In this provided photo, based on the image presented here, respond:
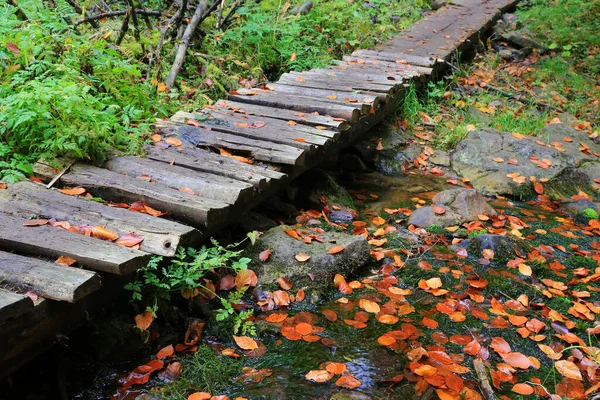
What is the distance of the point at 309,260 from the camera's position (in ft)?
11.3

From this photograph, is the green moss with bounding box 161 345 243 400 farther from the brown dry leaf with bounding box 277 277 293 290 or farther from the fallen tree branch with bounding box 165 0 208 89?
the fallen tree branch with bounding box 165 0 208 89

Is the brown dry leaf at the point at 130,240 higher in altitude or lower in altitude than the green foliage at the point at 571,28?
lower

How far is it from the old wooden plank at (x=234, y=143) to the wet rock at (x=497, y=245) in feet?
4.93

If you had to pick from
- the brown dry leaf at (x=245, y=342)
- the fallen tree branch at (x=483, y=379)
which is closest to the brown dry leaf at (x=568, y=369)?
the fallen tree branch at (x=483, y=379)

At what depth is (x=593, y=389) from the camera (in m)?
2.53

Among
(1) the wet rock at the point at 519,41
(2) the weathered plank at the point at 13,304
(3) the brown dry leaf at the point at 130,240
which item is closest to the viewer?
(2) the weathered plank at the point at 13,304

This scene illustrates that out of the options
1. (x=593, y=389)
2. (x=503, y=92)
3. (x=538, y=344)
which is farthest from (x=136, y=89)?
(x=503, y=92)

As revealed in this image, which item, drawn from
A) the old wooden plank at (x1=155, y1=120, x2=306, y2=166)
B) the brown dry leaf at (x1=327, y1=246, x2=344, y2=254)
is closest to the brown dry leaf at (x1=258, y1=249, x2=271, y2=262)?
the brown dry leaf at (x1=327, y1=246, x2=344, y2=254)

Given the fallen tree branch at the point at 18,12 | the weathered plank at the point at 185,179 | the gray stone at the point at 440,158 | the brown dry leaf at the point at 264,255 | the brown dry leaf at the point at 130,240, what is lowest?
the brown dry leaf at the point at 264,255

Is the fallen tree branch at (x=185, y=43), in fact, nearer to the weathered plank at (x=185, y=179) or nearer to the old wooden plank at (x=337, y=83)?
the old wooden plank at (x=337, y=83)

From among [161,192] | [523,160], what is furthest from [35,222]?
[523,160]

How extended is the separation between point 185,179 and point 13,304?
163 cm

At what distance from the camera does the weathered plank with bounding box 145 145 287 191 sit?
357cm

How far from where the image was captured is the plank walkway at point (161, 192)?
7.27 feet
